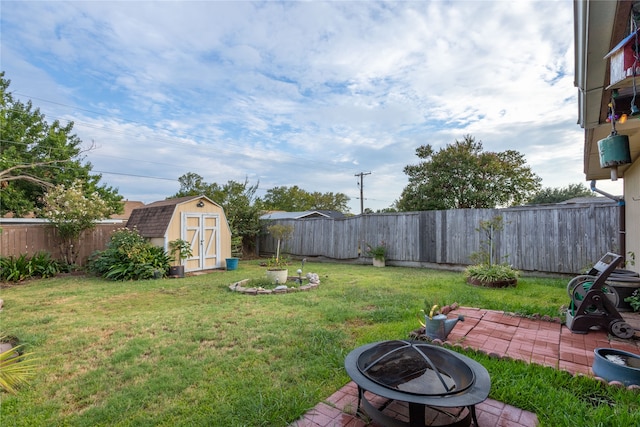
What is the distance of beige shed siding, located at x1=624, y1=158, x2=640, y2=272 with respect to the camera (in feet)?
15.5

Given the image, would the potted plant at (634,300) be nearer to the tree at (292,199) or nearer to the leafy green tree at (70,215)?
the leafy green tree at (70,215)

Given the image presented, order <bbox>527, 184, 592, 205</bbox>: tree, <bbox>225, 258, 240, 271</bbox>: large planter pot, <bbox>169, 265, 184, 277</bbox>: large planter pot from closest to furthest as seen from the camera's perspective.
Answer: <bbox>169, 265, 184, 277</bbox>: large planter pot
<bbox>225, 258, 240, 271</bbox>: large planter pot
<bbox>527, 184, 592, 205</bbox>: tree

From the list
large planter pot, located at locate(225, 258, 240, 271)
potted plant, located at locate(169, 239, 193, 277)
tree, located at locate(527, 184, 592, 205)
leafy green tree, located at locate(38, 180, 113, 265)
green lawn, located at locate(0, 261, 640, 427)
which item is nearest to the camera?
green lawn, located at locate(0, 261, 640, 427)

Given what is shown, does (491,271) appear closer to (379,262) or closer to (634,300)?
(634,300)

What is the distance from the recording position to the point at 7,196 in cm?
1279

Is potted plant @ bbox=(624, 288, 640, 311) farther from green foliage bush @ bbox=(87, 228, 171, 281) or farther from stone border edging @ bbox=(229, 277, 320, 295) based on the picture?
green foliage bush @ bbox=(87, 228, 171, 281)

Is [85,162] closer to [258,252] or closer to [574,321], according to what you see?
[258,252]

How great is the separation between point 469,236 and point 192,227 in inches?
329

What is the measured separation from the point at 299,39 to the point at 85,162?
14.6 metres

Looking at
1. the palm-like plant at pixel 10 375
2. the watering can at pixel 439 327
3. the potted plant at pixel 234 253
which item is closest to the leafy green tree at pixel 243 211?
the potted plant at pixel 234 253

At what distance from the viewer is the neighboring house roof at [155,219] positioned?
8805 mm

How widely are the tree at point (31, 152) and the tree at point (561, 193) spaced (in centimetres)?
2802

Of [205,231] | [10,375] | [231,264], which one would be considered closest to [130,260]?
[205,231]

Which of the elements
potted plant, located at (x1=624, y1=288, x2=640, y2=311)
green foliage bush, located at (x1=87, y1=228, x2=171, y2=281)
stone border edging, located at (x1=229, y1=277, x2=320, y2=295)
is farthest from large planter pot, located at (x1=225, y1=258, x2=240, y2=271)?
potted plant, located at (x1=624, y1=288, x2=640, y2=311)
